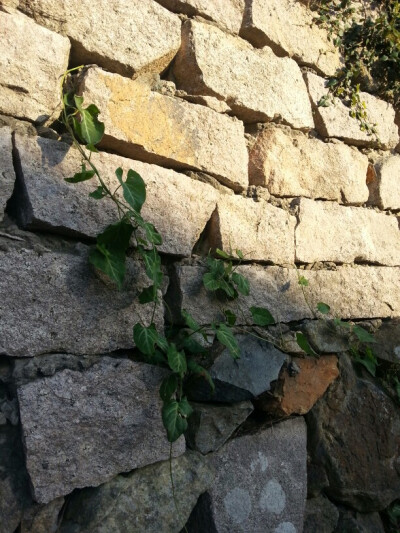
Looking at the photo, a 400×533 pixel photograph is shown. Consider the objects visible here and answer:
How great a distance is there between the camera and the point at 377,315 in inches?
96.7

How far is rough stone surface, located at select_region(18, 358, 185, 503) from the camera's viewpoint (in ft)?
4.75

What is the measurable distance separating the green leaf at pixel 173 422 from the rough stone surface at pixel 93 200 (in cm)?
51

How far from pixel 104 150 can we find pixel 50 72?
0.92 feet

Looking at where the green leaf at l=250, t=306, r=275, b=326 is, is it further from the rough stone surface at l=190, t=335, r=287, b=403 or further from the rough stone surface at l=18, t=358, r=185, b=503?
the rough stone surface at l=18, t=358, r=185, b=503

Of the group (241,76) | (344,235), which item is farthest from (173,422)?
(241,76)

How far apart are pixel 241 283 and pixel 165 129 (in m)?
0.59

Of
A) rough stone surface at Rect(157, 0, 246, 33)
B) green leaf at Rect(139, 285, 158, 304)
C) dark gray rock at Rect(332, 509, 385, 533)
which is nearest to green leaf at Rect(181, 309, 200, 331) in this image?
green leaf at Rect(139, 285, 158, 304)

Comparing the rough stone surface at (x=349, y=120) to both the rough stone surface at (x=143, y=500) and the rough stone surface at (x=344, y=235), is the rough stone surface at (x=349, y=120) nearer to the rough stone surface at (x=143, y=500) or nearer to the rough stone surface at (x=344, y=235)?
the rough stone surface at (x=344, y=235)

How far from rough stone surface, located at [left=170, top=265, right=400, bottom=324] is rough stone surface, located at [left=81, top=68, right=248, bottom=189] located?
1.27ft

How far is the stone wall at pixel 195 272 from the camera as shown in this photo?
151cm

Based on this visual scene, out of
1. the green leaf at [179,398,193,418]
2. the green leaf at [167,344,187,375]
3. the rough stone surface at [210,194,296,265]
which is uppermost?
the rough stone surface at [210,194,296,265]

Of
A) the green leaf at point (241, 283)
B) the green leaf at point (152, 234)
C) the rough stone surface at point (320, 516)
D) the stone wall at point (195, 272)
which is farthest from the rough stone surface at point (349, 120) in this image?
the rough stone surface at point (320, 516)

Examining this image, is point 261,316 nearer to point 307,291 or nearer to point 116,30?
point 307,291

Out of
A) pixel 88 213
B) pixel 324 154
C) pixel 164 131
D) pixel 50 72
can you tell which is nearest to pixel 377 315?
pixel 324 154
